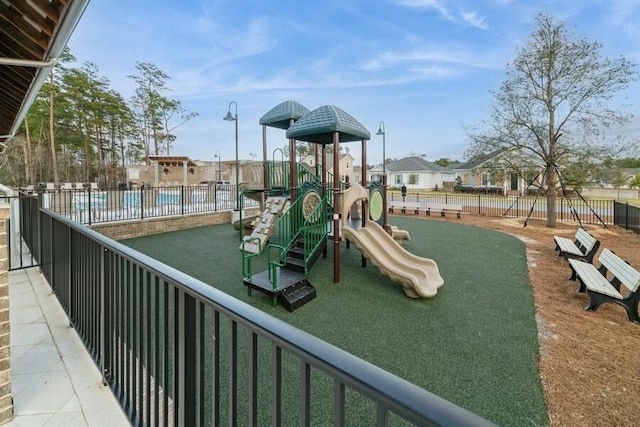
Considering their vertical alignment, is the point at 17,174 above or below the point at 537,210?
above

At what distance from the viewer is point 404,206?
16359 millimetres

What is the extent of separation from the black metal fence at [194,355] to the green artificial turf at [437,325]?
34cm

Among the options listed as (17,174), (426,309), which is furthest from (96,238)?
(17,174)

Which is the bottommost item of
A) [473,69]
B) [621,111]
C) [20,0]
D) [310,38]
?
[20,0]

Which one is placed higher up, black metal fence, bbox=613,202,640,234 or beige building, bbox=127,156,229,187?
beige building, bbox=127,156,229,187

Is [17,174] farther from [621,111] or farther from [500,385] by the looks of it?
[621,111]

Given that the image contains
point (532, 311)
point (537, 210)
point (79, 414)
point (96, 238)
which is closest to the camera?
point (79, 414)

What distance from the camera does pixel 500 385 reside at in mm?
2701

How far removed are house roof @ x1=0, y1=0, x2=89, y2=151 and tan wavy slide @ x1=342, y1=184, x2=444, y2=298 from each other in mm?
4548

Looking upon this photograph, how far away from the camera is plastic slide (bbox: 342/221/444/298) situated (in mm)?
4711

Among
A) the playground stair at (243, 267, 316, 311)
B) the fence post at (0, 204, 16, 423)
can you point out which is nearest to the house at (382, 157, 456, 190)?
the playground stair at (243, 267, 316, 311)

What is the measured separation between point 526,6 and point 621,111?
5112mm

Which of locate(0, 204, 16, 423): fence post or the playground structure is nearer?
locate(0, 204, 16, 423): fence post

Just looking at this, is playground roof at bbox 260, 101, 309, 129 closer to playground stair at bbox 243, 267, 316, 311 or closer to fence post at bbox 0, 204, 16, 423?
playground stair at bbox 243, 267, 316, 311
